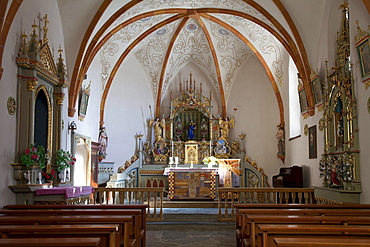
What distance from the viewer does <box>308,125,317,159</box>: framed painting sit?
39.4 feet

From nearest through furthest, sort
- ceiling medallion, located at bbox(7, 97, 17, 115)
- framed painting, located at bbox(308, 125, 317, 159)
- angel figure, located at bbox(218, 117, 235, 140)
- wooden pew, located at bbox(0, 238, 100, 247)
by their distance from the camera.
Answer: wooden pew, located at bbox(0, 238, 100, 247), ceiling medallion, located at bbox(7, 97, 17, 115), framed painting, located at bbox(308, 125, 317, 159), angel figure, located at bbox(218, 117, 235, 140)

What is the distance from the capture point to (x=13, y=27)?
854cm

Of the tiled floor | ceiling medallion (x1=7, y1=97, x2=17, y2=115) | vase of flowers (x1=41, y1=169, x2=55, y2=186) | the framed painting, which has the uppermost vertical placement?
ceiling medallion (x1=7, y1=97, x2=17, y2=115)

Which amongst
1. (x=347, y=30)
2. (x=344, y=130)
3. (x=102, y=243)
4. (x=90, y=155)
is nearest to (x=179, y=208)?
(x=90, y=155)

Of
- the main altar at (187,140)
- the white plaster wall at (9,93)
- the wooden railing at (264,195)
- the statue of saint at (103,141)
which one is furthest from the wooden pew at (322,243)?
the statue of saint at (103,141)

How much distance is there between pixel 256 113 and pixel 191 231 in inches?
365

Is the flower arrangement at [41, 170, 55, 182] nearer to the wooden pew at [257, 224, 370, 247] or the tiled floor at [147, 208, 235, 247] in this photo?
the tiled floor at [147, 208, 235, 247]

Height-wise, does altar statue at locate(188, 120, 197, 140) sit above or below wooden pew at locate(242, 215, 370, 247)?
above

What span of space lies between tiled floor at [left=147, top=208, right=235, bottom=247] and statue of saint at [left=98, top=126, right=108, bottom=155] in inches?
237

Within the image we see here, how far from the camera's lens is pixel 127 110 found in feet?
58.2

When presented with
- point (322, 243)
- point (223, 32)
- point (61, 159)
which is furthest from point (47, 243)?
point (223, 32)

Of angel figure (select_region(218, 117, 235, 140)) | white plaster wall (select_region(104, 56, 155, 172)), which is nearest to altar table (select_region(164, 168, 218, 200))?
angel figure (select_region(218, 117, 235, 140))

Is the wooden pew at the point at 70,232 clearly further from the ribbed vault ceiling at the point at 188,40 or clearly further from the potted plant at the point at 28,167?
the ribbed vault ceiling at the point at 188,40

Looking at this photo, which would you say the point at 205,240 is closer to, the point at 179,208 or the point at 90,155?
the point at 179,208
